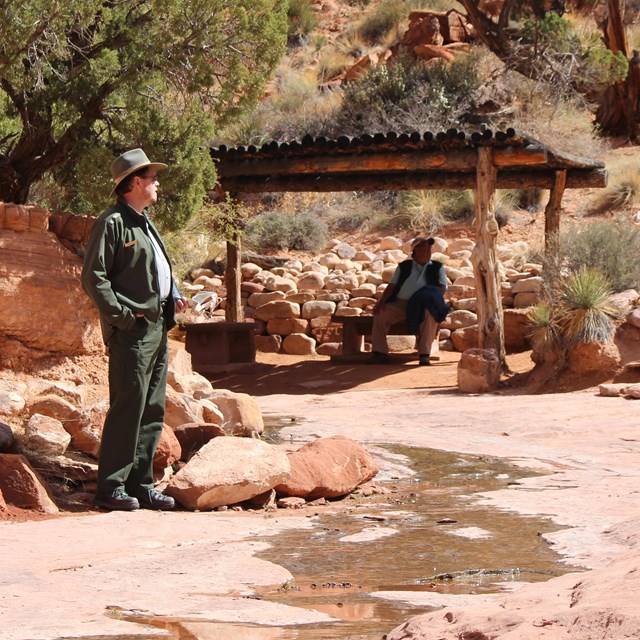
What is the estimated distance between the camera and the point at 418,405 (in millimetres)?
10945

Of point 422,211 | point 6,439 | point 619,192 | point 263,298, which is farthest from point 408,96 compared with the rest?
point 6,439

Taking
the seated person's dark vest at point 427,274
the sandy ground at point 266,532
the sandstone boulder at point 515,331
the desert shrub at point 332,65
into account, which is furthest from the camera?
the desert shrub at point 332,65

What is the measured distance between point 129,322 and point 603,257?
9199mm

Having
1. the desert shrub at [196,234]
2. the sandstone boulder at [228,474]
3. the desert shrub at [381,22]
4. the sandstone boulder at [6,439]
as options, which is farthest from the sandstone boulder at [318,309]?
the desert shrub at [381,22]

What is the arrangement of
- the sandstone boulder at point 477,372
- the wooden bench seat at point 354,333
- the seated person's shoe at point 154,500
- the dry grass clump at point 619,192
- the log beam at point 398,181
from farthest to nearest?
1. the dry grass clump at point 619,192
2. the wooden bench seat at point 354,333
3. the log beam at point 398,181
4. the sandstone boulder at point 477,372
5. the seated person's shoe at point 154,500

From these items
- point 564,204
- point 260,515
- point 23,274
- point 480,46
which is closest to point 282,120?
point 480,46

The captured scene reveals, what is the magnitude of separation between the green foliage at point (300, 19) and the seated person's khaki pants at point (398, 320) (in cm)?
2273

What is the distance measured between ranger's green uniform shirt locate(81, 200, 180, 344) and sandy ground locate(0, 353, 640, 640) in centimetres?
102

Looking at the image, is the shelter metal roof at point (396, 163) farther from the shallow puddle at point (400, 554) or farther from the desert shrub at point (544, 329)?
the shallow puddle at point (400, 554)

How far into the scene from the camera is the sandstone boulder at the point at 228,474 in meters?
5.77

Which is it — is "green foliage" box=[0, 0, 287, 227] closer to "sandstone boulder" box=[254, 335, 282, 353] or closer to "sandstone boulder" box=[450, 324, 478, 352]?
"sandstone boulder" box=[450, 324, 478, 352]

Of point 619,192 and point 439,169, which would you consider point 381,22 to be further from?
point 439,169

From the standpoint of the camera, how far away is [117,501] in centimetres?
565

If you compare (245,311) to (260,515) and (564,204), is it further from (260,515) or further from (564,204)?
(260,515)
